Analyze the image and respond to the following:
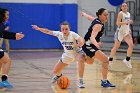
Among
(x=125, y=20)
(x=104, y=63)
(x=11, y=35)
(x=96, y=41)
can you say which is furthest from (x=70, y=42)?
(x=125, y=20)

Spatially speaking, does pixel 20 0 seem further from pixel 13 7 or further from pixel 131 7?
pixel 131 7

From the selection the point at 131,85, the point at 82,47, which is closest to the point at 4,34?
the point at 82,47

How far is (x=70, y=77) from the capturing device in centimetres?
1088

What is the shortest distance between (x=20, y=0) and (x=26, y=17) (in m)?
0.93

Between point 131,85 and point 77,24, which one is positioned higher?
point 77,24

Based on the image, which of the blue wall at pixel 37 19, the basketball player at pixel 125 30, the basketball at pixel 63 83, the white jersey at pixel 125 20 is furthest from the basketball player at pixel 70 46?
the blue wall at pixel 37 19

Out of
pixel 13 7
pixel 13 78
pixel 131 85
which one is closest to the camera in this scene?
pixel 131 85

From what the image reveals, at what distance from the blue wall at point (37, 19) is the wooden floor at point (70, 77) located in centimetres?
548

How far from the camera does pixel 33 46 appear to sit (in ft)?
67.2

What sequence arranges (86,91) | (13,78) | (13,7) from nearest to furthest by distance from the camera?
(86,91) < (13,78) < (13,7)

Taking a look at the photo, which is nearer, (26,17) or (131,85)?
(131,85)

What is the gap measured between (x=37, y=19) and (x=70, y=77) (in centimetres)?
994

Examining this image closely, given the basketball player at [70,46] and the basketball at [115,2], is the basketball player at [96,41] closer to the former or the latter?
the basketball player at [70,46]

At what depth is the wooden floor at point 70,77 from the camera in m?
8.87
